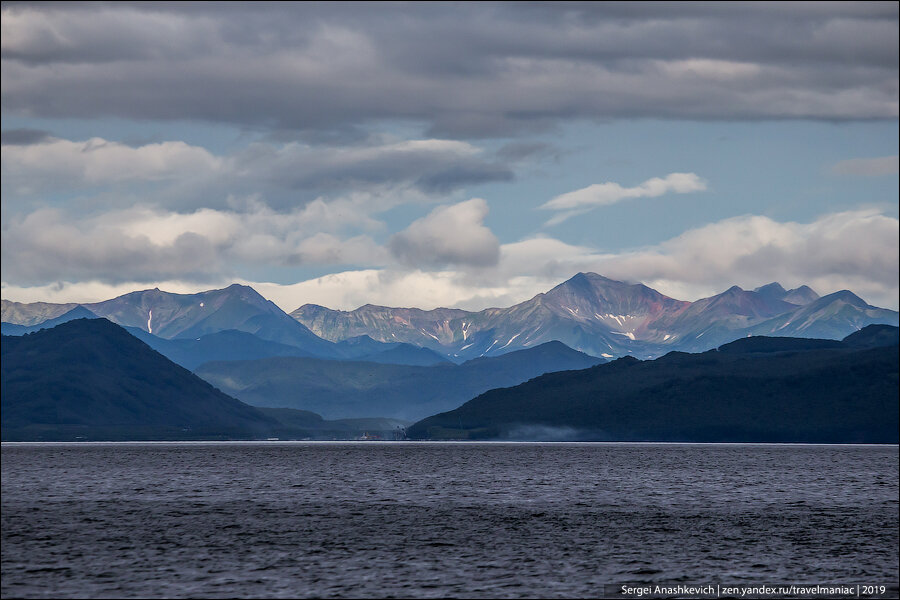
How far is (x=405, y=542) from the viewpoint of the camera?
140500mm

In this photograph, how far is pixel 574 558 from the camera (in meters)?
125

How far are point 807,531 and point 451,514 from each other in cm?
5631

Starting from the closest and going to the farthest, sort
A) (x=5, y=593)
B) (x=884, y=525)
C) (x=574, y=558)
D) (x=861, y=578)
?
(x=5, y=593), (x=861, y=578), (x=574, y=558), (x=884, y=525)

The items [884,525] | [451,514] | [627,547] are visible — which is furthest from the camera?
[451,514]

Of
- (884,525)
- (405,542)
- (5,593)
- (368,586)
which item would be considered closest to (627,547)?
Result: (405,542)

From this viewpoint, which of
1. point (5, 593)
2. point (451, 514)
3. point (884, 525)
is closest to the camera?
point (5, 593)

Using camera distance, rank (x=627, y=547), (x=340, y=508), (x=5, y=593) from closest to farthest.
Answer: (x=5, y=593), (x=627, y=547), (x=340, y=508)

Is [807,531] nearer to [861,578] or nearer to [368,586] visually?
[861,578]

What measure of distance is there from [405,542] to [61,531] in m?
46.9

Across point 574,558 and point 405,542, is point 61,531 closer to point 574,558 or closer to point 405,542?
point 405,542

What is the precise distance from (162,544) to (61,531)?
23002 mm

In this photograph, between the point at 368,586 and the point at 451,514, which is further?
the point at 451,514

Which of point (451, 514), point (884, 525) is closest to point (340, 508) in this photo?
point (451, 514)

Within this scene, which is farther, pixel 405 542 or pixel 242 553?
pixel 405 542
